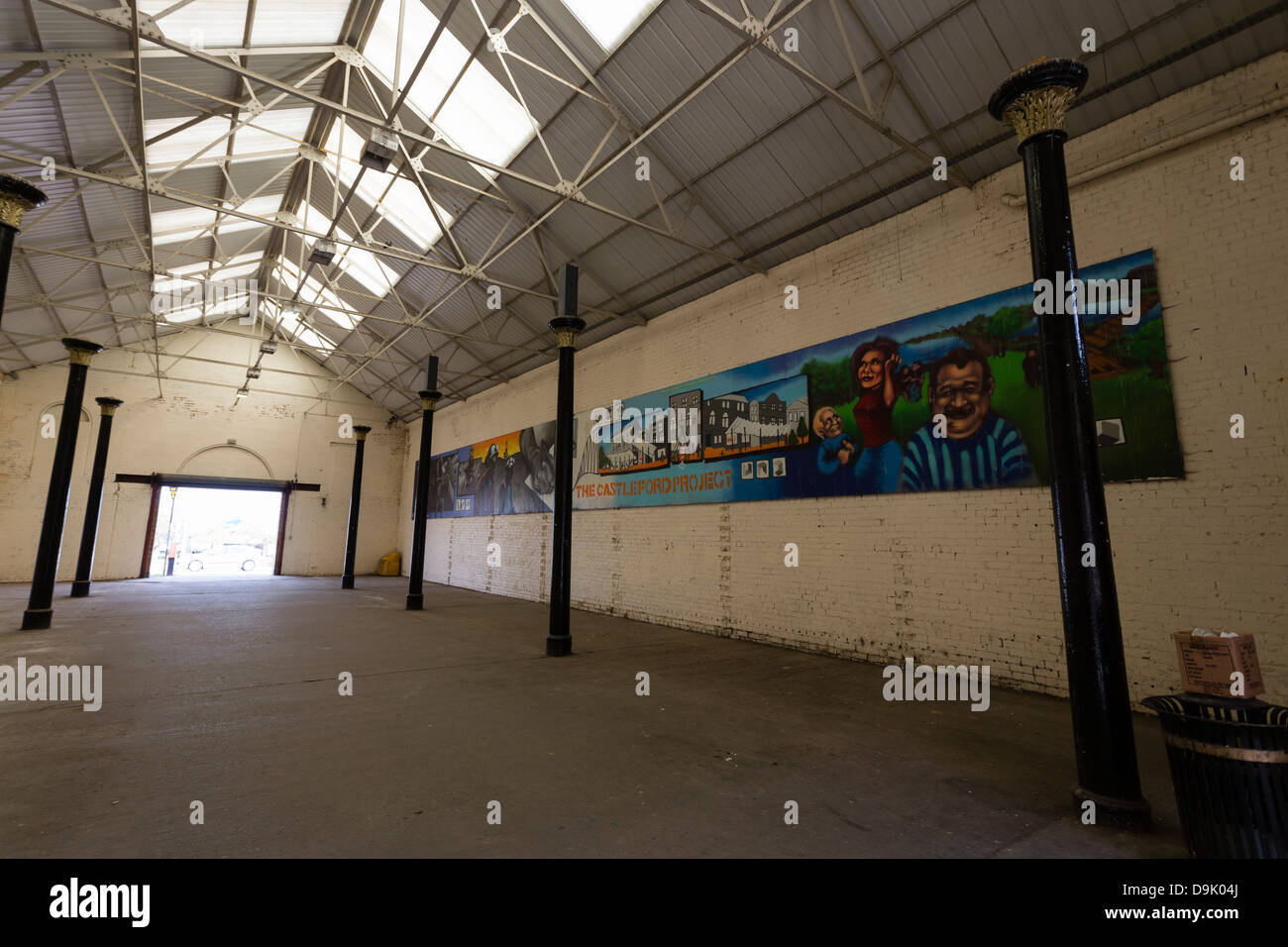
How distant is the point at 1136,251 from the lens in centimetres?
527

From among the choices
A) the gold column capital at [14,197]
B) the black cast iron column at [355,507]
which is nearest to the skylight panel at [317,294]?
the black cast iron column at [355,507]

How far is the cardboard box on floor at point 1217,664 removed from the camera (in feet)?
8.70

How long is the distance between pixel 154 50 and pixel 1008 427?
11051mm

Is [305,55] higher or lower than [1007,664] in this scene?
higher

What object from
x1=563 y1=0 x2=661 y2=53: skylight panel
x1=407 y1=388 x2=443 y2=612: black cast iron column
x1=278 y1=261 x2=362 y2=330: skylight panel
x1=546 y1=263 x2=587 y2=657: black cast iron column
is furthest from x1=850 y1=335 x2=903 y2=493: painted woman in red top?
x1=278 y1=261 x2=362 y2=330: skylight panel

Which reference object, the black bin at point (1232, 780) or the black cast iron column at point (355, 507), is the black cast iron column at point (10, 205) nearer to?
the black cast iron column at point (355, 507)

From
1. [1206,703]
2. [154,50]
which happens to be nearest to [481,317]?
[154,50]

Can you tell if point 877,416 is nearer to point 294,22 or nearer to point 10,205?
point 10,205

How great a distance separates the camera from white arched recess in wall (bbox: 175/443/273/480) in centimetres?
1811

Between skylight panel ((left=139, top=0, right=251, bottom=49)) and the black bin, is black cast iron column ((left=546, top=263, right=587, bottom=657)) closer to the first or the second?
skylight panel ((left=139, top=0, right=251, bottom=49))

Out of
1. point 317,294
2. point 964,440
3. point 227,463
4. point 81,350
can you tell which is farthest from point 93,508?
point 964,440

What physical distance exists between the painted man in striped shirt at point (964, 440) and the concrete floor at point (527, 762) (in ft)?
7.41

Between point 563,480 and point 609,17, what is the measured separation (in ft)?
18.7
